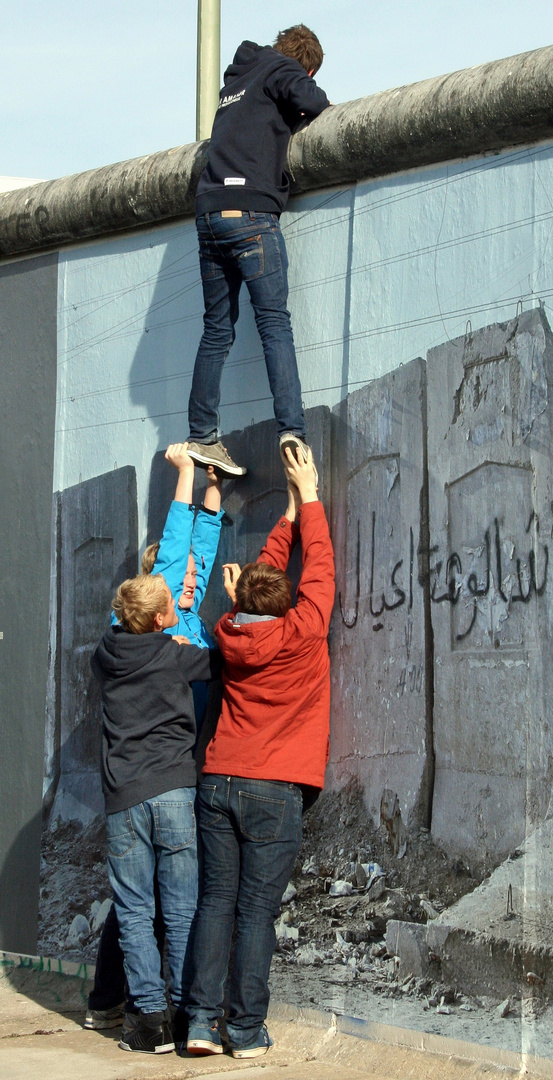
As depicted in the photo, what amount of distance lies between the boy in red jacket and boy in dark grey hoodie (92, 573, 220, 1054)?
15 cm

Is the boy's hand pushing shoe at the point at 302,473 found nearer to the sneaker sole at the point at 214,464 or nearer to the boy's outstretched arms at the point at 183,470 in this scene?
the sneaker sole at the point at 214,464

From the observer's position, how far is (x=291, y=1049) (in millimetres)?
4566

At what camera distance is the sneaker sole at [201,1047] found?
14.3ft

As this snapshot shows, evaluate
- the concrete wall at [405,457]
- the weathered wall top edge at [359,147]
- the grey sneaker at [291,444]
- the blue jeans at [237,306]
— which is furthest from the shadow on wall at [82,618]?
the weathered wall top edge at [359,147]

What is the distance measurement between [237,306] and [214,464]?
70 centimetres

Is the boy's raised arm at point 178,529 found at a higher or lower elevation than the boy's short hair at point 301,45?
lower

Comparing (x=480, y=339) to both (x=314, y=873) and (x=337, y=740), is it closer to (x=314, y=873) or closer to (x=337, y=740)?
(x=337, y=740)

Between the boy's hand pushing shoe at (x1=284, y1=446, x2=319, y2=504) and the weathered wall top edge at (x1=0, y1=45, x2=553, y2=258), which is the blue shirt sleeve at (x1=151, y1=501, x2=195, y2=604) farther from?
the weathered wall top edge at (x1=0, y1=45, x2=553, y2=258)

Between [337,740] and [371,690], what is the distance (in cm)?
27

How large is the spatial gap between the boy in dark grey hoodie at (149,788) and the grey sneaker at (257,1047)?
0.99ft

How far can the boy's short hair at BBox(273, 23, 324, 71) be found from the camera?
4.90 m

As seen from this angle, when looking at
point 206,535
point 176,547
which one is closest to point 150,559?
point 176,547

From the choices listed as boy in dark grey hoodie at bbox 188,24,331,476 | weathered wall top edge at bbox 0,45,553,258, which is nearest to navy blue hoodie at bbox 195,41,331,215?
boy in dark grey hoodie at bbox 188,24,331,476

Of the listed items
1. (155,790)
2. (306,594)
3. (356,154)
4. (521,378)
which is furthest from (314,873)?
(356,154)
